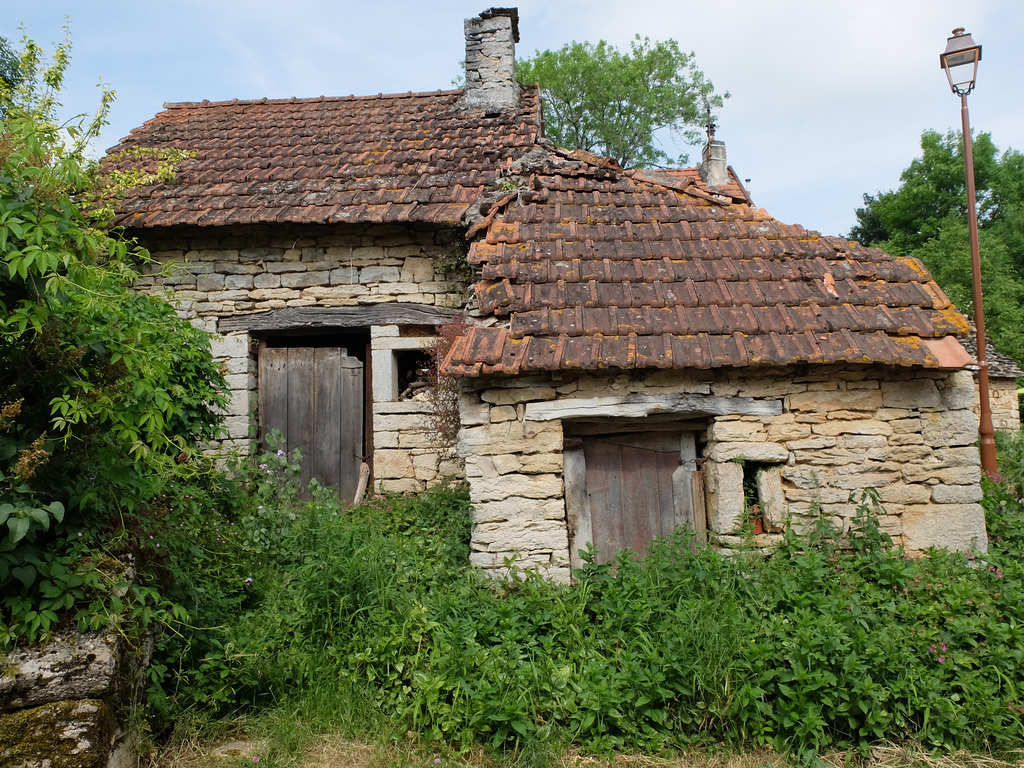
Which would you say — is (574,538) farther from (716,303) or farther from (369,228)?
(369,228)

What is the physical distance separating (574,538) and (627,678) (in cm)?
144

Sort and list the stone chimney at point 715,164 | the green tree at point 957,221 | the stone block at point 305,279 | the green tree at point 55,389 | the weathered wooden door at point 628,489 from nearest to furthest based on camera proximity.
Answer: the green tree at point 55,389
the weathered wooden door at point 628,489
the stone chimney at point 715,164
the stone block at point 305,279
the green tree at point 957,221

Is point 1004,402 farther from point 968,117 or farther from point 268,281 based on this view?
point 268,281

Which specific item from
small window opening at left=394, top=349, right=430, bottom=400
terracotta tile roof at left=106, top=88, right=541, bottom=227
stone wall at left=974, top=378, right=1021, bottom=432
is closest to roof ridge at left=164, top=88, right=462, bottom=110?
terracotta tile roof at left=106, top=88, right=541, bottom=227

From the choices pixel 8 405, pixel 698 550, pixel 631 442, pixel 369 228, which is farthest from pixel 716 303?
pixel 8 405

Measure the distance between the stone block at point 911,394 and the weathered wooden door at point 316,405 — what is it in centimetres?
501

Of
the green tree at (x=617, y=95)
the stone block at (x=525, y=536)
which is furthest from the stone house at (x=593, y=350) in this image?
the green tree at (x=617, y=95)

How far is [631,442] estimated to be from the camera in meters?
4.95

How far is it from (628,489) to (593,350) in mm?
1201

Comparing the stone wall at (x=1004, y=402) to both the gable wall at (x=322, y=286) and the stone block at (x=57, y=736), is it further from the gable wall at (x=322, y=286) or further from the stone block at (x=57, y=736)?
the stone block at (x=57, y=736)

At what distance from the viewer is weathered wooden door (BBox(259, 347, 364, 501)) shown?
6965 millimetres

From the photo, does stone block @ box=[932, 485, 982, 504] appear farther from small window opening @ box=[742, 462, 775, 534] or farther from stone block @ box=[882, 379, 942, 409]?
small window opening @ box=[742, 462, 775, 534]

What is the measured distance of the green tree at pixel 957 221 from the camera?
1953cm

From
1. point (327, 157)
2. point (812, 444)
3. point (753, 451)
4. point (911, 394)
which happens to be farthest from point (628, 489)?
point (327, 157)
